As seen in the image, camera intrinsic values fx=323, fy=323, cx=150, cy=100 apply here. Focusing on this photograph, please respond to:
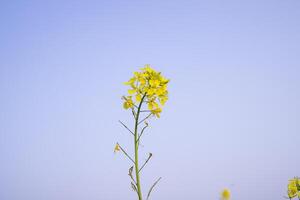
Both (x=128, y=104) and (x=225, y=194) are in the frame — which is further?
A: (x=225, y=194)

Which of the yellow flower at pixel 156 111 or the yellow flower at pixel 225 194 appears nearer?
the yellow flower at pixel 156 111

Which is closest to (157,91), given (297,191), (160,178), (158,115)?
(158,115)

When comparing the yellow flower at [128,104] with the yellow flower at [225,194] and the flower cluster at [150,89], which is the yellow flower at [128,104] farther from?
the yellow flower at [225,194]

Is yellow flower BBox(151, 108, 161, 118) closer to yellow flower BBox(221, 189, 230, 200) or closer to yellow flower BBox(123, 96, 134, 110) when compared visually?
yellow flower BBox(123, 96, 134, 110)

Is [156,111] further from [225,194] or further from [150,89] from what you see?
[225,194]

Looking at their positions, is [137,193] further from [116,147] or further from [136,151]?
[116,147]

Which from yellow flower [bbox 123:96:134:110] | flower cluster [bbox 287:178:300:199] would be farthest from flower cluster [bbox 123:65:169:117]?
flower cluster [bbox 287:178:300:199]

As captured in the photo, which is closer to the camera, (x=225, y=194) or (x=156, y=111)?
(x=156, y=111)

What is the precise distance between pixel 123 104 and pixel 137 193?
32.7 inches

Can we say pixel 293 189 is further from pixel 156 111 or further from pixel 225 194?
pixel 156 111

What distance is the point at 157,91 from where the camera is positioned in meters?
2.95

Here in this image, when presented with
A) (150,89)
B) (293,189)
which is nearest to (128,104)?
(150,89)

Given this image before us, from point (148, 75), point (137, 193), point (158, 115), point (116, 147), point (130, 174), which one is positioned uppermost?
point (148, 75)

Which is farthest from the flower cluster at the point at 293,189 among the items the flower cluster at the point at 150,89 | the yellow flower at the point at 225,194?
the flower cluster at the point at 150,89
